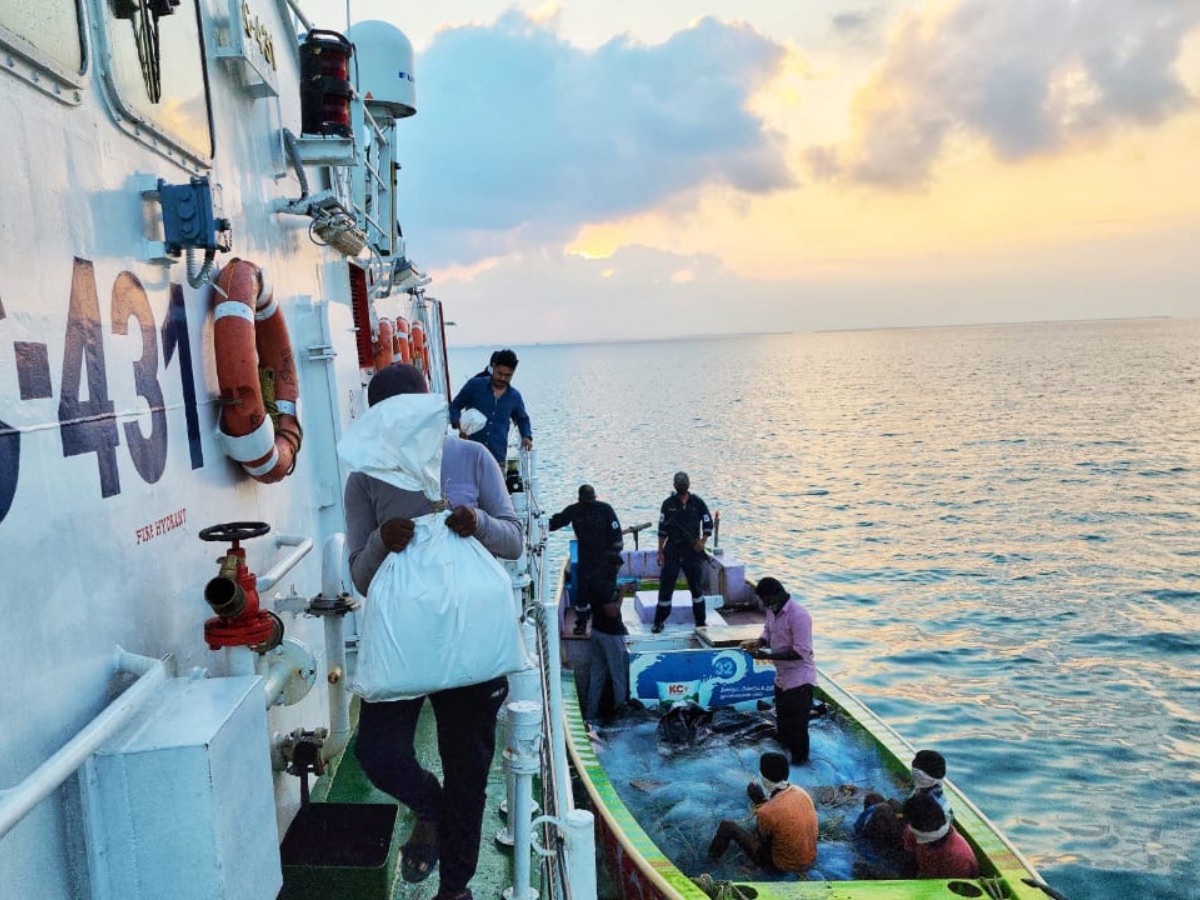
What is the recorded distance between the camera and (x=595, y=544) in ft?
32.1

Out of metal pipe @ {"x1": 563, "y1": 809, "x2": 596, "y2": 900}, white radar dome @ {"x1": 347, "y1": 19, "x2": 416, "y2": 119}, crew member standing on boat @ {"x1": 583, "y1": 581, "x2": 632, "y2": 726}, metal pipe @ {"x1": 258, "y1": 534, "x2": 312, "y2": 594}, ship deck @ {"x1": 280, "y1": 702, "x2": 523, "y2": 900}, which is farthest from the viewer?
white radar dome @ {"x1": 347, "y1": 19, "x2": 416, "y2": 119}

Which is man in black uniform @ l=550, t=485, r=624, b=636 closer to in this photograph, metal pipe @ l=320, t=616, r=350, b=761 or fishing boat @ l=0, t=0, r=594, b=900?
fishing boat @ l=0, t=0, r=594, b=900

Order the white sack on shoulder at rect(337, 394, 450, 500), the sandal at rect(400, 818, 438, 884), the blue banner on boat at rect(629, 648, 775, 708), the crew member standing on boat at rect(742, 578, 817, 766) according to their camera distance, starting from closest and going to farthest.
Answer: the white sack on shoulder at rect(337, 394, 450, 500), the sandal at rect(400, 818, 438, 884), the crew member standing on boat at rect(742, 578, 817, 766), the blue banner on boat at rect(629, 648, 775, 708)

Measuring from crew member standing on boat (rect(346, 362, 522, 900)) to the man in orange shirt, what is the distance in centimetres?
371

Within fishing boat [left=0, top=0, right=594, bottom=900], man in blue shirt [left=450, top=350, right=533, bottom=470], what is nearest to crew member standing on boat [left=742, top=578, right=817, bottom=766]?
man in blue shirt [left=450, top=350, right=533, bottom=470]

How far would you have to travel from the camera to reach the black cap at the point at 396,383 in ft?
10.5

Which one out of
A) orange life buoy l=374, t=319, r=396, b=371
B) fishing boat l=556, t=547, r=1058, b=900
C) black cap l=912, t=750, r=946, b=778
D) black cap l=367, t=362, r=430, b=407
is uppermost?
orange life buoy l=374, t=319, r=396, b=371

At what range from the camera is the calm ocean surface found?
37.2 feet

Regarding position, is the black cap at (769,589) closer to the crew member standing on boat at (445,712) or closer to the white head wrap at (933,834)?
the white head wrap at (933,834)

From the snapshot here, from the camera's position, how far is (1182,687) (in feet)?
47.9

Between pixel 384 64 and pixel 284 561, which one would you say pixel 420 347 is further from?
pixel 284 561

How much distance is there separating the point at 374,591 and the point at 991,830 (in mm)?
6249

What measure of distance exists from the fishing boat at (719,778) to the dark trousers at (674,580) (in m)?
0.48

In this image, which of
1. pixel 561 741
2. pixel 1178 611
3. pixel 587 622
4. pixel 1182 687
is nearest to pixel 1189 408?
pixel 1178 611
